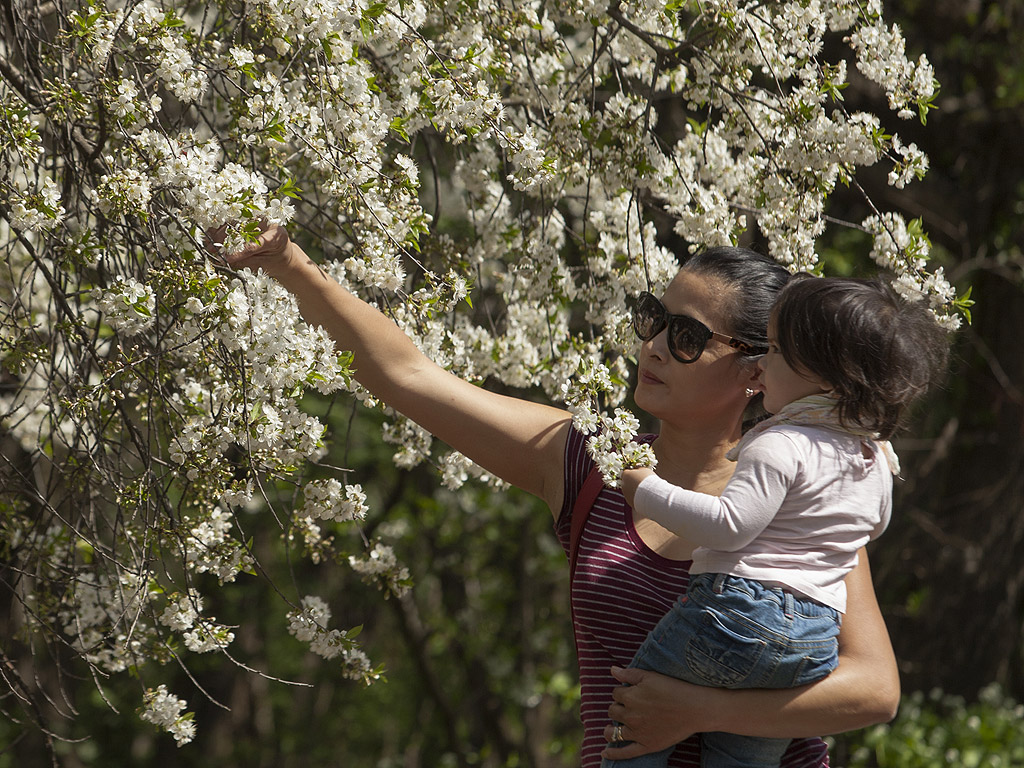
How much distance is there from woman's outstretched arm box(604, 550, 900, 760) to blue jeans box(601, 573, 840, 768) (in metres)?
0.02

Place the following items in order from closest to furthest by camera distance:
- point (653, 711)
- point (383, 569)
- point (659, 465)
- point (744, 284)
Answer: point (653, 711) < point (744, 284) < point (659, 465) < point (383, 569)

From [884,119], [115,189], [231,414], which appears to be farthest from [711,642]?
[884,119]

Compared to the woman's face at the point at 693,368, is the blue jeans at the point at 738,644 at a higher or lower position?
lower

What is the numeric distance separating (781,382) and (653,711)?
62cm

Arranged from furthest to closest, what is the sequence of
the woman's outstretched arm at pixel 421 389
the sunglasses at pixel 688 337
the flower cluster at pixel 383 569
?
the flower cluster at pixel 383 569, the sunglasses at pixel 688 337, the woman's outstretched arm at pixel 421 389

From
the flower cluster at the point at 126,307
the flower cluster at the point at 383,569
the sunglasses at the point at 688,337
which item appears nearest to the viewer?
the flower cluster at the point at 126,307

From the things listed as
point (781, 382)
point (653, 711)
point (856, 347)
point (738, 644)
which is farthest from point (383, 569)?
point (856, 347)

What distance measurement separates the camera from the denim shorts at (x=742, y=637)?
1.76 m

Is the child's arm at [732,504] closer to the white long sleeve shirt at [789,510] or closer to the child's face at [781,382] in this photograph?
the white long sleeve shirt at [789,510]

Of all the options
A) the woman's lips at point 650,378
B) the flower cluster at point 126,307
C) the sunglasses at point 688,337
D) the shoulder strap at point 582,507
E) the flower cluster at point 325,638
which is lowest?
the flower cluster at point 325,638

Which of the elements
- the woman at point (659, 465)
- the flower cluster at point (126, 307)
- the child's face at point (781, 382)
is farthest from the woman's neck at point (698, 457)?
A: the flower cluster at point (126, 307)

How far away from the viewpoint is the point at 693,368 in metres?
2.06

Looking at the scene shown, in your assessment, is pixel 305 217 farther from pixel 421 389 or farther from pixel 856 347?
pixel 856 347

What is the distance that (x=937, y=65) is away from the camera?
5.74m
